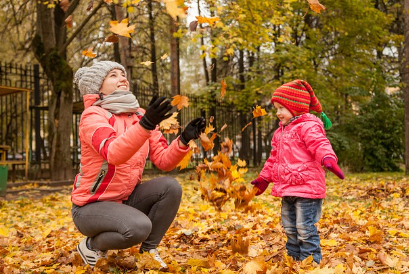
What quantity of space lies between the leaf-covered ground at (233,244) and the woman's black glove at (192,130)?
2.70 feet

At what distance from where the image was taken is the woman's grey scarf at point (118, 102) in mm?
2797

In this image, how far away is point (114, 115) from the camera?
9.35 ft

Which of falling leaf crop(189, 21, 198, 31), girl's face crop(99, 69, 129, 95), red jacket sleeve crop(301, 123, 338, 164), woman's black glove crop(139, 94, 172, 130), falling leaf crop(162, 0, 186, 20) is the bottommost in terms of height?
red jacket sleeve crop(301, 123, 338, 164)

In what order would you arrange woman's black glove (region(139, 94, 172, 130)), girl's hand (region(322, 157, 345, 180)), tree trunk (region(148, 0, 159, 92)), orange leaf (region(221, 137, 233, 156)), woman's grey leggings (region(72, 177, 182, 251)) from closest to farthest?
woman's black glove (region(139, 94, 172, 130))
girl's hand (region(322, 157, 345, 180))
woman's grey leggings (region(72, 177, 182, 251))
orange leaf (region(221, 137, 233, 156))
tree trunk (region(148, 0, 159, 92))

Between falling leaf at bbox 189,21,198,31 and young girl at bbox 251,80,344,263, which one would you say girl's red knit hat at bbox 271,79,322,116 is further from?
falling leaf at bbox 189,21,198,31

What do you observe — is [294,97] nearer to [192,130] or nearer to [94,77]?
[192,130]

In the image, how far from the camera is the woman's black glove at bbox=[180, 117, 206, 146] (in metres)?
2.80

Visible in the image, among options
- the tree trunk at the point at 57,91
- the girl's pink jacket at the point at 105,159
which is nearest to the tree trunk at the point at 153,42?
the tree trunk at the point at 57,91

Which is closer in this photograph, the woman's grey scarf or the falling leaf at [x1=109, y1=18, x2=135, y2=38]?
the falling leaf at [x1=109, y1=18, x2=135, y2=38]

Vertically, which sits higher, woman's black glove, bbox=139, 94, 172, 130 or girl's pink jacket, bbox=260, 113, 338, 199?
woman's black glove, bbox=139, 94, 172, 130

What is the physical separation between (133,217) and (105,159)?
403mm

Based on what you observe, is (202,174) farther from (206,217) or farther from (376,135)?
(376,135)

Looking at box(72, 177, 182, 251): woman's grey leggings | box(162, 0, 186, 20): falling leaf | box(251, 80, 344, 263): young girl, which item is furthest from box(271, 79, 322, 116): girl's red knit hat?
box(162, 0, 186, 20): falling leaf

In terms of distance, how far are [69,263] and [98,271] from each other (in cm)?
55
